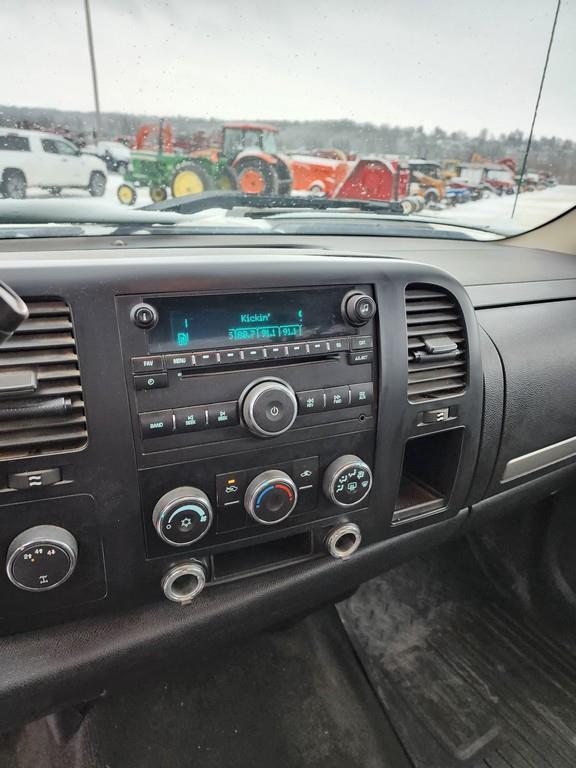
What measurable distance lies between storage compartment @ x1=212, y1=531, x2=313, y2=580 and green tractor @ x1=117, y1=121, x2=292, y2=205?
0.90 m

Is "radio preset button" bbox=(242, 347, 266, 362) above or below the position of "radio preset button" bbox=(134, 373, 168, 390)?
above

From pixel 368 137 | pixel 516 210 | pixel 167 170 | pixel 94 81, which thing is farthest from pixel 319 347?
pixel 516 210

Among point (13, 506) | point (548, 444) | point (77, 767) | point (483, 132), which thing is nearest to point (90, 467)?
point (13, 506)

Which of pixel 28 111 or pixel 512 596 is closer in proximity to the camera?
pixel 28 111

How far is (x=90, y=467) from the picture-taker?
85 cm

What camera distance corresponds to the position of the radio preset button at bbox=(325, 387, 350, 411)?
100 cm

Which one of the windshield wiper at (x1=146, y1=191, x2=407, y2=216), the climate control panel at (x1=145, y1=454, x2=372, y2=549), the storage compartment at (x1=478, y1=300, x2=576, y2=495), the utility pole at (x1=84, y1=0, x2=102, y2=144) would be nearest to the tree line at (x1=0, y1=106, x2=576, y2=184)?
the utility pole at (x1=84, y1=0, x2=102, y2=144)

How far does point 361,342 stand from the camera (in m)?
1.02

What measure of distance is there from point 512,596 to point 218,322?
1763 mm

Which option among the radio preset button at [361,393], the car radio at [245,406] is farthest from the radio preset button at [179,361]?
the radio preset button at [361,393]

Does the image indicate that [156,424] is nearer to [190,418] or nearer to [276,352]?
[190,418]

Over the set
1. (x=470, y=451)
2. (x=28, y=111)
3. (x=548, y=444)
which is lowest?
(x=548, y=444)

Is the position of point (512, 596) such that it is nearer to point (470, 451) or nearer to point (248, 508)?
point (470, 451)

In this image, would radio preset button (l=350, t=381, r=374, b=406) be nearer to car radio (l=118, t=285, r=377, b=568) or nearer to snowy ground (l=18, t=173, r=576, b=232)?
car radio (l=118, t=285, r=377, b=568)
